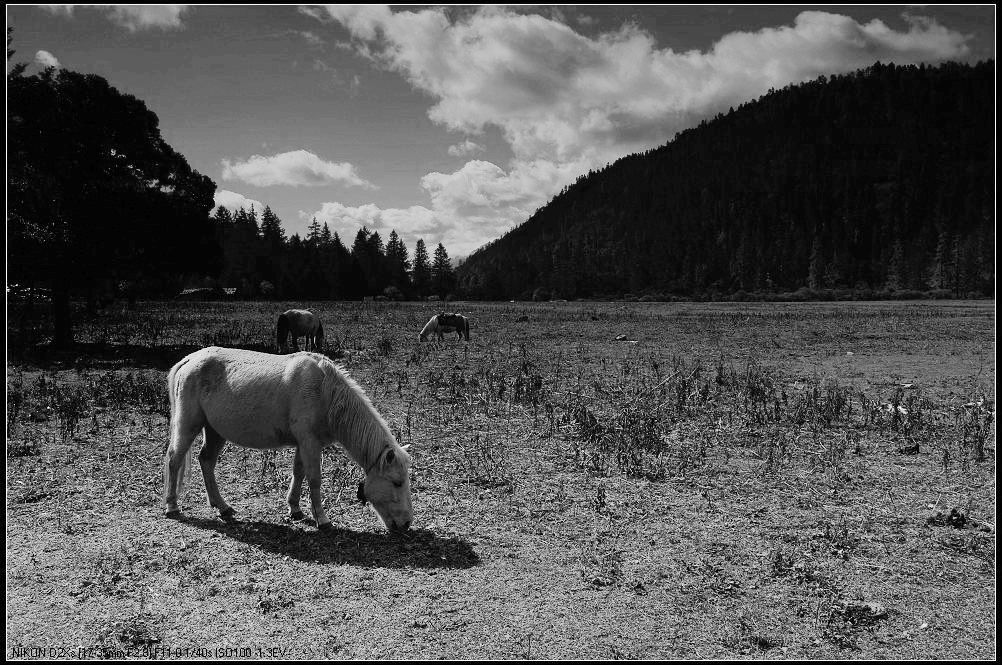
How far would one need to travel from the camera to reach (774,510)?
24.9 ft

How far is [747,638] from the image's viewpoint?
484cm

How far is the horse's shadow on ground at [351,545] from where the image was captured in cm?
618

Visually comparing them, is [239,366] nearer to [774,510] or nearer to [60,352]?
[774,510]

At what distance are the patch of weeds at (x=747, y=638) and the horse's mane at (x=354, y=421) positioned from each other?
3858 mm

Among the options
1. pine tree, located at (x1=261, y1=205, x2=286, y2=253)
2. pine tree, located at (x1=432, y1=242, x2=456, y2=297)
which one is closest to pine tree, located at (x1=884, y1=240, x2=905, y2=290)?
pine tree, located at (x1=432, y1=242, x2=456, y2=297)

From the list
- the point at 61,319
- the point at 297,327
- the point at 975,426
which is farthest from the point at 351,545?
the point at 61,319

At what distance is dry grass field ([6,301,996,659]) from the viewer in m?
4.86

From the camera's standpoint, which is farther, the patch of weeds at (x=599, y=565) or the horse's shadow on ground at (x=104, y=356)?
the horse's shadow on ground at (x=104, y=356)

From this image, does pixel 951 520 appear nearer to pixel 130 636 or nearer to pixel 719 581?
pixel 719 581

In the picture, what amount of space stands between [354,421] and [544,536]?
2.65 meters

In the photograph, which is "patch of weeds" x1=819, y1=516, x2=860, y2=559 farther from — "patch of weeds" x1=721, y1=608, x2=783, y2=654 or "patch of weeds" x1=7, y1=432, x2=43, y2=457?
"patch of weeds" x1=7, y1=432, x2=43, y2=457

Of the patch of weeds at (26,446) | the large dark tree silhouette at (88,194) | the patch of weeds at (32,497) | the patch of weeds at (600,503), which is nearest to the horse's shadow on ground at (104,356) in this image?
the large dark tree silhouette at (88,194)

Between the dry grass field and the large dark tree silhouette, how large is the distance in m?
8.68

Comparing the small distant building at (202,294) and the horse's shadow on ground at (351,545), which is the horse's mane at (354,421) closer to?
the horse's shadow on ground at (351,545)
